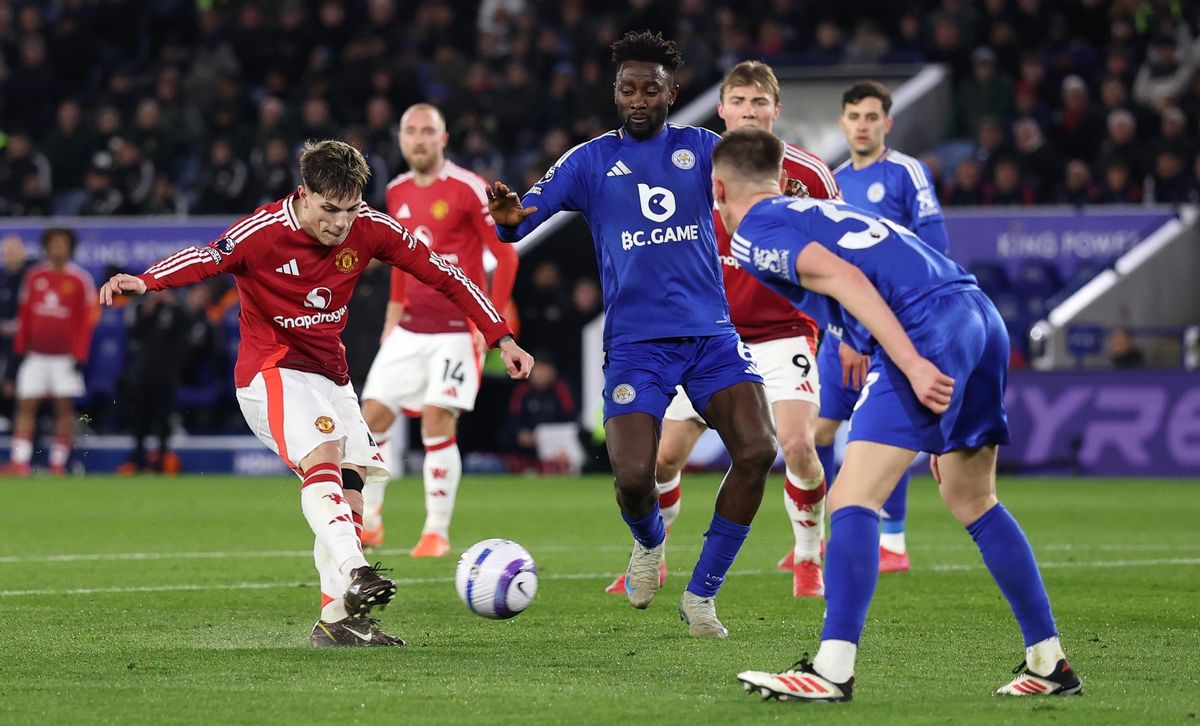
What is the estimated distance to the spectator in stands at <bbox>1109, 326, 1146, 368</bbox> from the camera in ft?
59.6

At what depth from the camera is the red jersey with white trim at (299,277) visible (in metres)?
7.20

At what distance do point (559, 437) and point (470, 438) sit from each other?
61.3 inches

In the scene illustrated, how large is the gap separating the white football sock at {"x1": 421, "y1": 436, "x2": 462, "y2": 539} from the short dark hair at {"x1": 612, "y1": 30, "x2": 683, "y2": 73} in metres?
3.80

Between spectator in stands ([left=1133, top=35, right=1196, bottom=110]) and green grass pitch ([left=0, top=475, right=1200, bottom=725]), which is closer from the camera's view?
green grass pitch ([left=0, top=475, right=1200, bottom=725])

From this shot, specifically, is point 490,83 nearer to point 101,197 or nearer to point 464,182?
point 101,197

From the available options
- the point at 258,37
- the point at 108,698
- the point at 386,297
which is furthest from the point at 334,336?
the point at 258,37

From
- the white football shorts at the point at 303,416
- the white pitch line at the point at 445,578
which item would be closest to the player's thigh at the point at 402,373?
the white pitch line at the point at 445,578

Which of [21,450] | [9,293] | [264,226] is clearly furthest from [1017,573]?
[9,293]

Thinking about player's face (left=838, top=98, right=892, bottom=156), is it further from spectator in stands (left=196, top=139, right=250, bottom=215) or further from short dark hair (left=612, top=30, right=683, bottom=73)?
spectator in stands (left=196, top=139, right=250, bottom=215)

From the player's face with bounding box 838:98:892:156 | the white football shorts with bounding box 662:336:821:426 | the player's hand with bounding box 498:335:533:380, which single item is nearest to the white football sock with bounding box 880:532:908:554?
the white football shorts with bounding box 662:336:821:426

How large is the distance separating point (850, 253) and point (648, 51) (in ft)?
6.96

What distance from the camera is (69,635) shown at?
7.19 metres

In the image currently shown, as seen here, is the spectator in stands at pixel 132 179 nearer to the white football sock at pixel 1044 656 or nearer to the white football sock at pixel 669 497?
the white football sock at pixel 669 497

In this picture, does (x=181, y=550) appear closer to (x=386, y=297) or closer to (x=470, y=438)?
(x=386, y=297)
